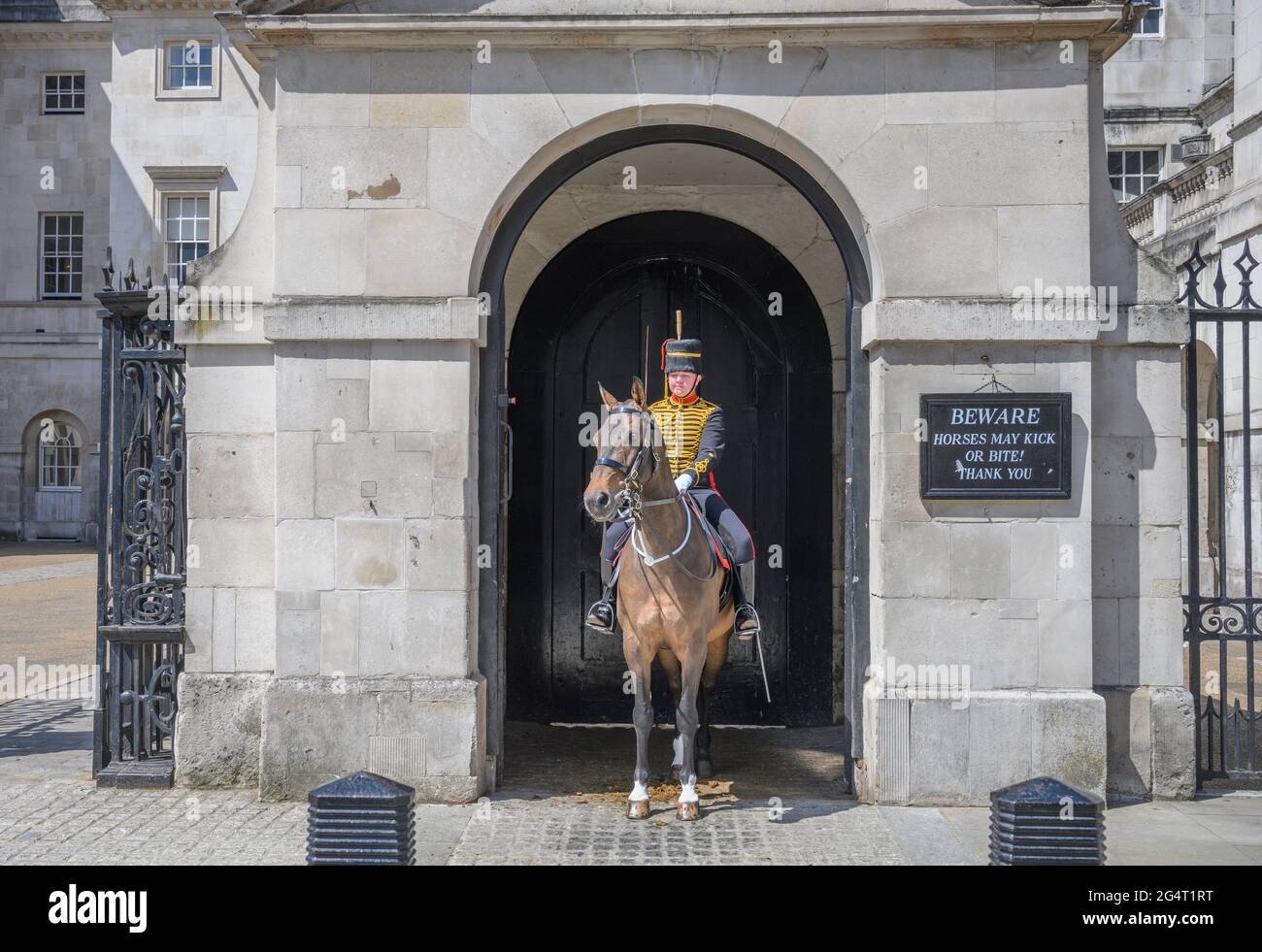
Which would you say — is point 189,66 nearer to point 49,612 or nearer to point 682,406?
point 49,612

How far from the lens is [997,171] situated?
8.21 metres

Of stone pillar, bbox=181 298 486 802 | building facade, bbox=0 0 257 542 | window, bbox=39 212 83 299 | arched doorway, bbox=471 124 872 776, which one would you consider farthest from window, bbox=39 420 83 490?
arched doorway, bbox=471 124 872 776

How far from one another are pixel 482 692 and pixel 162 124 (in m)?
29.8

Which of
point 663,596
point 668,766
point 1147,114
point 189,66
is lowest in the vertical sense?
point 668,766

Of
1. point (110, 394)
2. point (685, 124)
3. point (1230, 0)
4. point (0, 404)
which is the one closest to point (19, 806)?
point (110, 394)

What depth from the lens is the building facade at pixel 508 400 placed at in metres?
8.11

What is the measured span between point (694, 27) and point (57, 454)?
109 ft

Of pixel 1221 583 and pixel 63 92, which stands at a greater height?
pixel 63 92

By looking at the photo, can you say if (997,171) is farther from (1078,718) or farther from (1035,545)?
(1078,718)

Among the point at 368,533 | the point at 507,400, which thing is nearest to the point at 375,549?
the point at 368,533

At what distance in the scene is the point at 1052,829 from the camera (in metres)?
5.32

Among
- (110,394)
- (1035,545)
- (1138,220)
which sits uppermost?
(1138,220)

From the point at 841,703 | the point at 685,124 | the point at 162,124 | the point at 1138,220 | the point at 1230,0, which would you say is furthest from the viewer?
the point at 162,124

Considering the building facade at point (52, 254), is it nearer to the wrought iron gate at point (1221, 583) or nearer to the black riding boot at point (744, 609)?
the black riding boot at point (744, 609)
